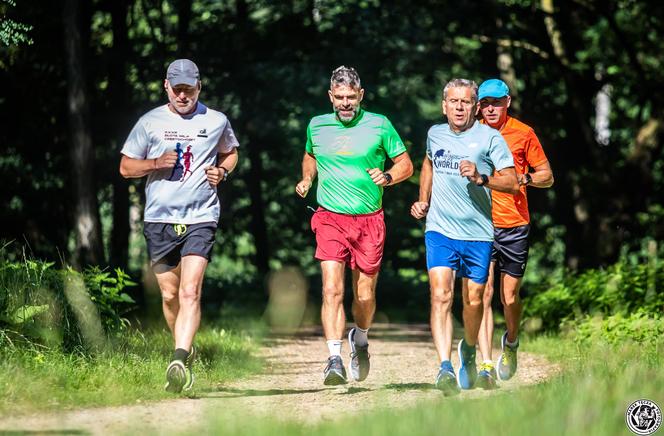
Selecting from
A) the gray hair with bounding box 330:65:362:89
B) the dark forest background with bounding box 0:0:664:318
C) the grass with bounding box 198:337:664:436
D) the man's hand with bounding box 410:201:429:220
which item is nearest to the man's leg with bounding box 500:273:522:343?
the man's hand with bounding box 410:201:429:220

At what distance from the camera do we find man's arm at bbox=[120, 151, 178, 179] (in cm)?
871

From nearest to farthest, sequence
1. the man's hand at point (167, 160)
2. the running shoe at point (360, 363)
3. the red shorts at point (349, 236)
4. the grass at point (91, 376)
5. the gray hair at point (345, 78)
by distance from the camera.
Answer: the grass at point (91, 376), the man's hand at point (167, 160), the gray hair at point (345, 78), the red shorts at point (349, 236), the running shoe at point (360, 363)

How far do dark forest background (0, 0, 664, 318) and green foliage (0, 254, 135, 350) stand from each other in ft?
25.8

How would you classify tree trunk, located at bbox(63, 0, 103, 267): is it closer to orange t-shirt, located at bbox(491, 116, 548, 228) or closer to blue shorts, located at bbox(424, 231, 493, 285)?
orange t-shirt, located at bbox(491, 116, 548, 228)

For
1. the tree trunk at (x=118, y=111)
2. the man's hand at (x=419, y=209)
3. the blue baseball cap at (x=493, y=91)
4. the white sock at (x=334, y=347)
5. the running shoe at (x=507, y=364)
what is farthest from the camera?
the tree trunk at (x=118, y=111)

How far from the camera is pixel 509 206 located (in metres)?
10.0

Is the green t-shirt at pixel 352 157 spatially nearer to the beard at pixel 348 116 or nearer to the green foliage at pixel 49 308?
the beard at pixel 348 116

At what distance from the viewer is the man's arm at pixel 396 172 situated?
361 inches

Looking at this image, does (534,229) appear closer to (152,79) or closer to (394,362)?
(152,79)

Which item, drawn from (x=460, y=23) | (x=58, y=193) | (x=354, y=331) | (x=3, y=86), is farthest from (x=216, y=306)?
(x=354, y=331)

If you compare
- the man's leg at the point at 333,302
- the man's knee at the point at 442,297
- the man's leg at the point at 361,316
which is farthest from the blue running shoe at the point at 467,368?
the man's leg at the point at 333,302

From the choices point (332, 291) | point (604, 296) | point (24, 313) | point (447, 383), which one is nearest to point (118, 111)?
point (604, 296)

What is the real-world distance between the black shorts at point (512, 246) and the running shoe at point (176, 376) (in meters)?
2.95

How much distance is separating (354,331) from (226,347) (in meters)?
2.86
